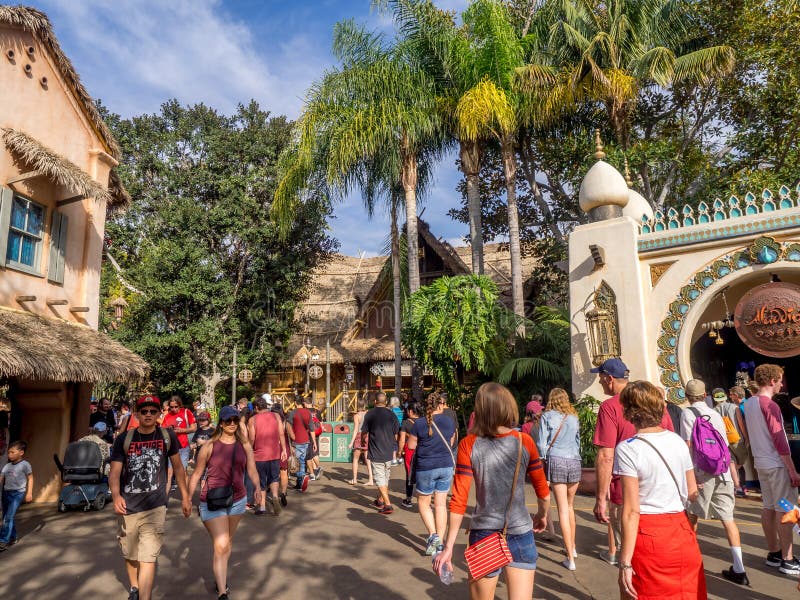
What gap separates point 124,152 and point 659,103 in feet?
66.9

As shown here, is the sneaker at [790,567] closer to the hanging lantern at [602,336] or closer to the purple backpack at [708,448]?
the purple backpack at [708,448]

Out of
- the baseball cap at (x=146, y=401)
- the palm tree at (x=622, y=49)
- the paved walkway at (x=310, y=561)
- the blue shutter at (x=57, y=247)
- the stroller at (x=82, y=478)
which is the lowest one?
the paved walkway at (x=310, y=561)

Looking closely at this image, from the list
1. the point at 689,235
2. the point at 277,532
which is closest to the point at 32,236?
the point at 277,532

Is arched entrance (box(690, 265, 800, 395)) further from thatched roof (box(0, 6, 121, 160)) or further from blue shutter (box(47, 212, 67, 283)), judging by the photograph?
thatched roof (box(0, 6, 121, 160))

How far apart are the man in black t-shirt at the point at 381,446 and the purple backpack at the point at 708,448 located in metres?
4.33

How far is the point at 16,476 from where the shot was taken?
7.09 m

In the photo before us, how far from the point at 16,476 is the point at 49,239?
4694mm

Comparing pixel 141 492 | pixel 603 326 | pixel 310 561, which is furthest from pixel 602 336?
pixel 141 492

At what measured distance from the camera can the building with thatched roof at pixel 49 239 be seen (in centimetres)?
918

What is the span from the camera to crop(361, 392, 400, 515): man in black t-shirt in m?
8.28

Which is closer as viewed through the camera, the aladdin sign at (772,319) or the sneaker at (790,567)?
the sneaker at (790,567)

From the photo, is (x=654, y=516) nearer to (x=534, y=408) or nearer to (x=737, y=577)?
(x=737, y=577)

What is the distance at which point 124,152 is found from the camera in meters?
23.7

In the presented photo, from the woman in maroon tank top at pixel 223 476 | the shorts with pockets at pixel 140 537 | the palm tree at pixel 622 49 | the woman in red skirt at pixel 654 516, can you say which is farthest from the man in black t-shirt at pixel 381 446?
the palm tree at pixel 622 49
